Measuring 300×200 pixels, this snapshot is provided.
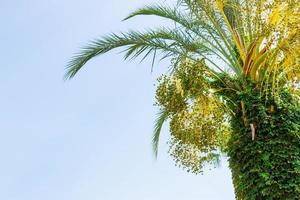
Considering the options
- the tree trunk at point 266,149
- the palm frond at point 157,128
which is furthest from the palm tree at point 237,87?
the palm frond at point 157,128

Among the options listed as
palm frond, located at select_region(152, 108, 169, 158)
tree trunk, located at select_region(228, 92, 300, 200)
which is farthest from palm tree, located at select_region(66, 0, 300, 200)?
palm frond, located at select_region(152, 108, 169, 158)

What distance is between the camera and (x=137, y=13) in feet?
33.3

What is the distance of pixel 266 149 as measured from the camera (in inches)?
325

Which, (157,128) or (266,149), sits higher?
(157,128)

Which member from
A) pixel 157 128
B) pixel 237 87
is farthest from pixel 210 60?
pixel 157 128

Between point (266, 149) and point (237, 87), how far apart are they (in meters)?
1.42

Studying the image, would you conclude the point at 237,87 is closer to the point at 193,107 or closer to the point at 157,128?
the point at 193,107

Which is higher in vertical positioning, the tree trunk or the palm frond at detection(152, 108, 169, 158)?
the palm frond at detection(152, 108, 169, 158)

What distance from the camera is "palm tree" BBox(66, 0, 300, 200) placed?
7969 millimetres

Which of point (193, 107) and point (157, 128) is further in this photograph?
point (157, 128)

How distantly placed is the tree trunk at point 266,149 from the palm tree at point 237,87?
0.02 metres

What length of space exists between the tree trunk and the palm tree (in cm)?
2

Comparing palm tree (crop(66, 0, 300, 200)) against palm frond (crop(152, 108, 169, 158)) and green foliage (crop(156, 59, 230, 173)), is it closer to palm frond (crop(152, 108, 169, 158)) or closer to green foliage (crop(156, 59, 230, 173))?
green foliage (crop(156, 59, 230, 173))

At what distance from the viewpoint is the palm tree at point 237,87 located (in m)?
7.97
